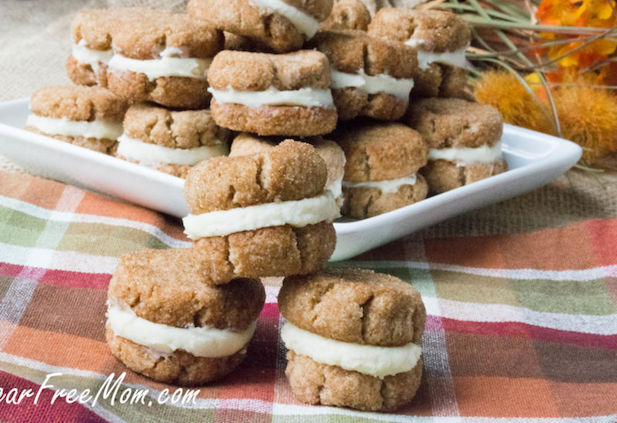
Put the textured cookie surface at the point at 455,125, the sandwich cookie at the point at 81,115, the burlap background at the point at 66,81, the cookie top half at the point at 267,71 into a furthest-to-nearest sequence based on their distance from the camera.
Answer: the burlap background at the point at 66,81, the sandwich cookie at the point at 81,115, the textured cookie surface at the point at 455,125, the cookie top half at the point at 267,71

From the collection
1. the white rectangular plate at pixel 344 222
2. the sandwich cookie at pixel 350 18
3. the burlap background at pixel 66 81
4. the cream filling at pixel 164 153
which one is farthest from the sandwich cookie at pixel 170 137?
the burlap background at pixel 66 81

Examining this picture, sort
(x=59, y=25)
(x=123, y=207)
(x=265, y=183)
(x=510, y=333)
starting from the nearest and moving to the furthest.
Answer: (x=265, y=183), (x=510, y=333), (x=123, y=207), (x=59, y=25)

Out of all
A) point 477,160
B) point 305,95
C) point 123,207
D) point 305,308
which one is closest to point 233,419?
point 305,308

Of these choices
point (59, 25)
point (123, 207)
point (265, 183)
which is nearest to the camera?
point (265, 183)

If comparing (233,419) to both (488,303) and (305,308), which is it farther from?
(488,303)

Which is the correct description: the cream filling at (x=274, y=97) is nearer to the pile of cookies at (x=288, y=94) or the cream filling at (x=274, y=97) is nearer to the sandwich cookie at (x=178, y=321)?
the pile of cookies at (x=288, y=94)

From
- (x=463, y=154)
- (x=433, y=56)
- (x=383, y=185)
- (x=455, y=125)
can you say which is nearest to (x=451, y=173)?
(x=463, y=154)

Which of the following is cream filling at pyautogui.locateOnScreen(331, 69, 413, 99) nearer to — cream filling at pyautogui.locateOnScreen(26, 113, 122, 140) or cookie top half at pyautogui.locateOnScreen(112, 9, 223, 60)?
cookie top half at pyautogui.locateOnScreen(112, 9, 223, 60)
